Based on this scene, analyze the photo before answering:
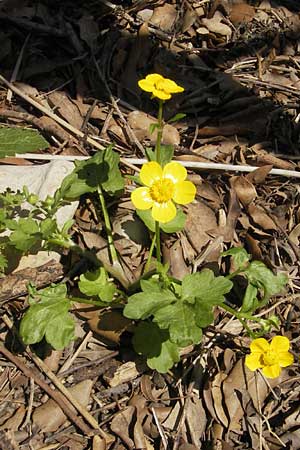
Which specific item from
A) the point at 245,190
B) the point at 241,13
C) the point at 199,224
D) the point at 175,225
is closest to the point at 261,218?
the point at 245,190

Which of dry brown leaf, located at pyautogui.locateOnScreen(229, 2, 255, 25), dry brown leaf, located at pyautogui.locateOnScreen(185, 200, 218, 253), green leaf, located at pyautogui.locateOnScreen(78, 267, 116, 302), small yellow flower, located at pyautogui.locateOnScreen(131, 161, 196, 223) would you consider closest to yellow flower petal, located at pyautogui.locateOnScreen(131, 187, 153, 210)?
small yellow flower, located at pyautogui.locateOnScreen(131, 161, 196, 223)

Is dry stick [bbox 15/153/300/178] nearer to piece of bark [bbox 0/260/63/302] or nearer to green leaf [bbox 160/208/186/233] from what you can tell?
green leaf [bbox 160/208/186/233]

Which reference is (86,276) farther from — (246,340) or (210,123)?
(210,123)

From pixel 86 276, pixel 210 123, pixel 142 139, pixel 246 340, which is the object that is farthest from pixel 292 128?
pixel 86 276

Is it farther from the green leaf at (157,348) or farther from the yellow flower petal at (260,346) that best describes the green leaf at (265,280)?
the green leaf at (157,348)

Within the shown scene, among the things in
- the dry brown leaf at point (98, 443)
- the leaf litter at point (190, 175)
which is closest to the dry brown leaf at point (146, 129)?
the leaf litter at point (190, 175)

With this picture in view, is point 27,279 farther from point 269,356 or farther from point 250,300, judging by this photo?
point 269,356
